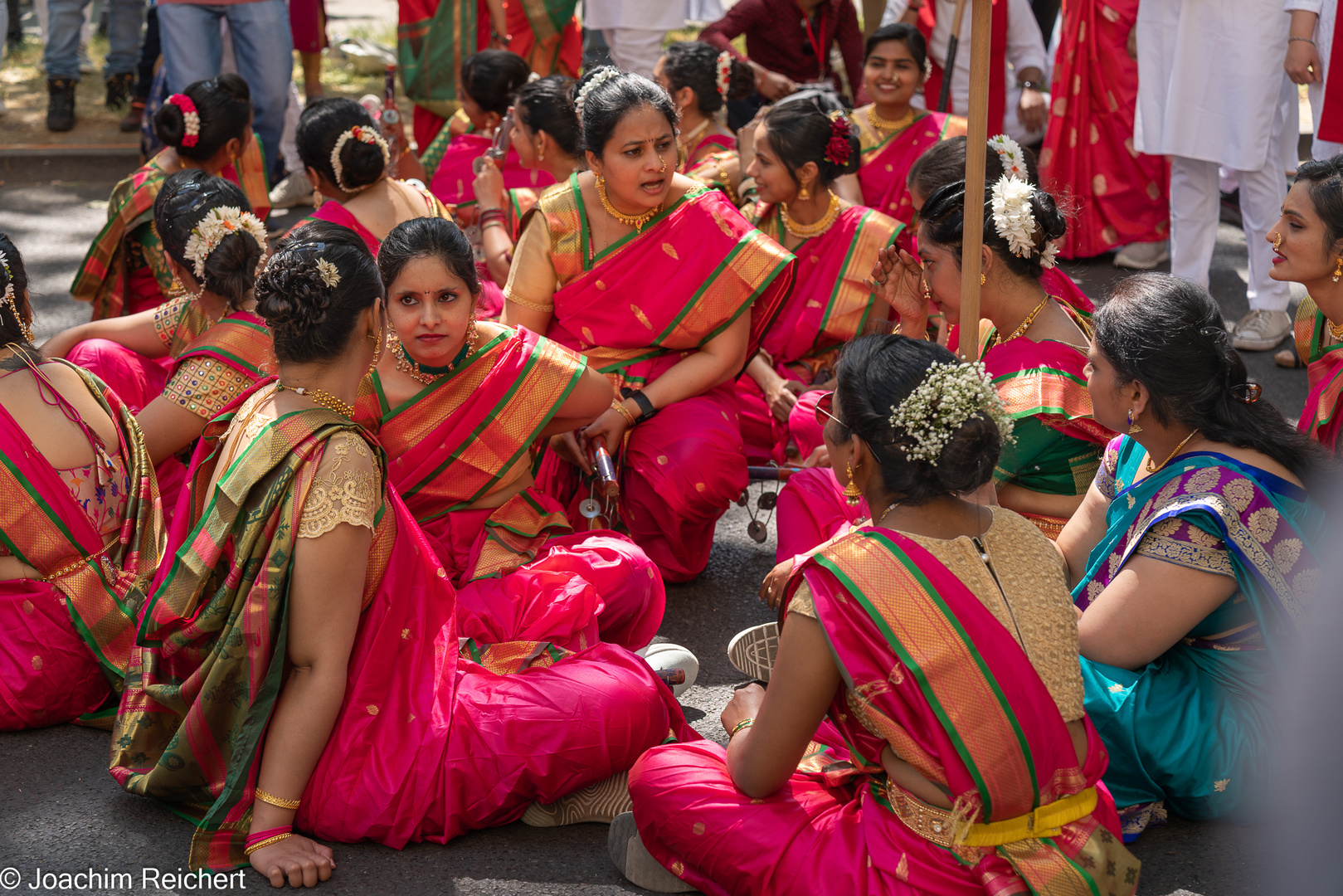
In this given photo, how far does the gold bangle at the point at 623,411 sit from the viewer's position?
369 cm

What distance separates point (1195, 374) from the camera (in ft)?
8.13

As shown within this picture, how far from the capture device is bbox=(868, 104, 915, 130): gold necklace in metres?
5.52

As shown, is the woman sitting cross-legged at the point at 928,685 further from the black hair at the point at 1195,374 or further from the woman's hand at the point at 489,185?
the woman's hand at the point at 489,185

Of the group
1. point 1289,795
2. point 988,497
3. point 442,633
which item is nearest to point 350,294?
point 442,633

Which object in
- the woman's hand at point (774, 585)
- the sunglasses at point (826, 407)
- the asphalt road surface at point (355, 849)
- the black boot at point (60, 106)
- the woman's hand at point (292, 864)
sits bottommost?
the asphalt road surface at point (355, 849)

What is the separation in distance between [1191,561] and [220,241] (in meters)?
2.49

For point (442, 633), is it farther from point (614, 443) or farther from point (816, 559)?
point (614, 443)

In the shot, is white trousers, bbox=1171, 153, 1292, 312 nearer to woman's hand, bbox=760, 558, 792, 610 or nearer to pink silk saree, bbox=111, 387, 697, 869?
woman's hand, bbox=760, 558, 792, 610

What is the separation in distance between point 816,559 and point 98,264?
130 inches

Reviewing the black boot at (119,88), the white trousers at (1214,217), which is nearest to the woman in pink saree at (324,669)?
the white trousers at (1214,217)

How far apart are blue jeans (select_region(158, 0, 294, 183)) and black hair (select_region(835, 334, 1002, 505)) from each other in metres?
5.22

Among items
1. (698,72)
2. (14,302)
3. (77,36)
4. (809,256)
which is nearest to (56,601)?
(14,302)

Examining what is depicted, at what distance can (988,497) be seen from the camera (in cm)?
231

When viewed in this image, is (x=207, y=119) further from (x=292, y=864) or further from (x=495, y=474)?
(x=292, y=864)
